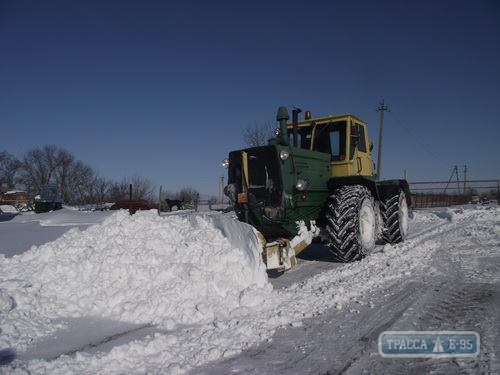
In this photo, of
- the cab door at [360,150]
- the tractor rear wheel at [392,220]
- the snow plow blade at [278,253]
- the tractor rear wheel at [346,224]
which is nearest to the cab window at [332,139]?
the cab door at [360,150]

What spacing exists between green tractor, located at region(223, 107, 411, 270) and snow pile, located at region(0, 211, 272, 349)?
28.2 inches

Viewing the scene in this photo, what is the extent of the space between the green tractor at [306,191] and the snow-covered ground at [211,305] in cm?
49

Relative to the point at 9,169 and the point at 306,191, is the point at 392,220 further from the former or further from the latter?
the point at 9,169

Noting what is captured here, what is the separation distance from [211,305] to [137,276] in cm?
104

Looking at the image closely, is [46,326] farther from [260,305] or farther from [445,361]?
[445,361]

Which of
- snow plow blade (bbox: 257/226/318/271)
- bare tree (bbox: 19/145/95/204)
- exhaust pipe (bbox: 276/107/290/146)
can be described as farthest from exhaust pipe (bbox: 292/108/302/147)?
bare tree (bbox: 19/145/95/204)

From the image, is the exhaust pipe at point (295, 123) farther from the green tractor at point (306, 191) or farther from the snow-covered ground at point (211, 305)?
the snow-covered ground at point (211, 305)

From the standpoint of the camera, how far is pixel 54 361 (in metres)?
3.05

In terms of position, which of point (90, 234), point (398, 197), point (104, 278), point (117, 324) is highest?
point (398, 197)

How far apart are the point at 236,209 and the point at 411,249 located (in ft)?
11.9

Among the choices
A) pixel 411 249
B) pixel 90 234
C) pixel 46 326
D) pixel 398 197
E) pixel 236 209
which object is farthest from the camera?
pixel 398 197

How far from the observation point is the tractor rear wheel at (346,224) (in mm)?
6535

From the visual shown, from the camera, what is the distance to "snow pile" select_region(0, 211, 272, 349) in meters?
4.18

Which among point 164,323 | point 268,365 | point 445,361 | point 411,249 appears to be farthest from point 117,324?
point 411,249
